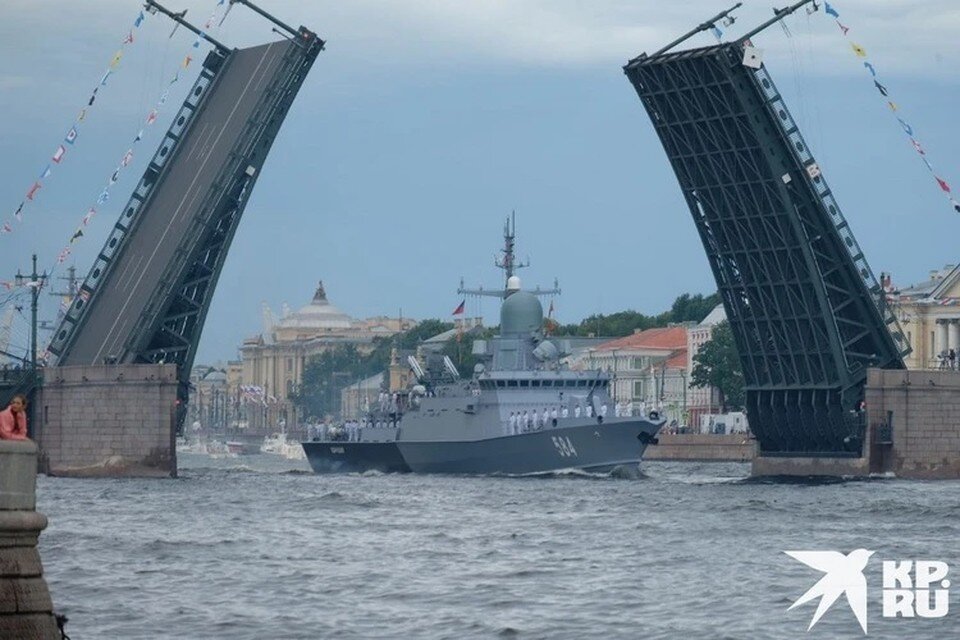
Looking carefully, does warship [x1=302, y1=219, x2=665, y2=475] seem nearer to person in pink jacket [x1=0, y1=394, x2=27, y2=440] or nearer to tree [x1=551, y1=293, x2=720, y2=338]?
person in pink jacket [x1=0, y1=394, x2=27, y2=440]

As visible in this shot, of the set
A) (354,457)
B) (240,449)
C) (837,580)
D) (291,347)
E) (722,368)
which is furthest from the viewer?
(291,347)

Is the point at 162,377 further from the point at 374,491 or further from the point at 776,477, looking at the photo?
the point at 776,477

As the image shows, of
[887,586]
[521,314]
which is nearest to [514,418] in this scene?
[521,314]

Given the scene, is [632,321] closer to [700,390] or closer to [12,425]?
[700,390]

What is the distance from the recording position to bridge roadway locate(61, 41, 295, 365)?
41.2m

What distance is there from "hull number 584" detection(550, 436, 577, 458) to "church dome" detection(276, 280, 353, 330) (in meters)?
113

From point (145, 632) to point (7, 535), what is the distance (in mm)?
5997

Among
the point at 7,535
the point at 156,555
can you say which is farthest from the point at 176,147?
the point at 7,535

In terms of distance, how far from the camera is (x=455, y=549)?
25.9m

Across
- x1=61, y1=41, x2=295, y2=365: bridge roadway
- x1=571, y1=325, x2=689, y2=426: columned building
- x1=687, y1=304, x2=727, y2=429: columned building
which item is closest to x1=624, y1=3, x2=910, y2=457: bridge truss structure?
x1=61, y1=41, x2=295, y2=365: bridge roadway

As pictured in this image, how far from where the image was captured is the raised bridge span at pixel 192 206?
135 ft

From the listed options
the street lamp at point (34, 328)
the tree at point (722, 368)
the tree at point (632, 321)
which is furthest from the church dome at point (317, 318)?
the street lamp at point (34, 328)

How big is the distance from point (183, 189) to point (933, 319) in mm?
36174

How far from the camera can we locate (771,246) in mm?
41062
